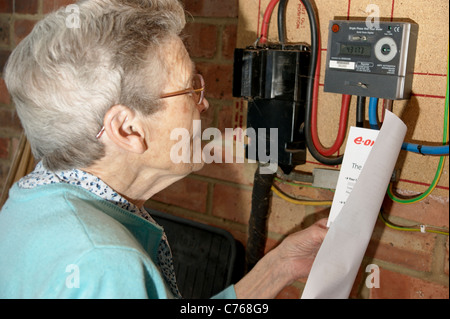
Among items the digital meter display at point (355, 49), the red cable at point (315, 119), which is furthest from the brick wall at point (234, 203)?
the digital meter display at point (355, 49)

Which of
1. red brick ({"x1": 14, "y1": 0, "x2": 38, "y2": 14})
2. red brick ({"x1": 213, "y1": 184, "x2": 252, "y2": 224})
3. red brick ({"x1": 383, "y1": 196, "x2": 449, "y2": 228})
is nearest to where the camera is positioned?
red brick ({"x1": 383, "y1": 196, "x2": 449, "y2": 228})

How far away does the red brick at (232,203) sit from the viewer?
1326 millimetres

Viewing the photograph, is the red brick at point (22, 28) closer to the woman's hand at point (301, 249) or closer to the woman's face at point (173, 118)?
the woman's face at point (173, 118)

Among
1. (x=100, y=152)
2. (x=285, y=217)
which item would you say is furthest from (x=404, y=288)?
(x=100, y=152)

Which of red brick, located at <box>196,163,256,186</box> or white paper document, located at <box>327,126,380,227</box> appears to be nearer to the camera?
white paper document, located at <box>327,126,380,227</box>

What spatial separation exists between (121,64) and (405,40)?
1.72 ft

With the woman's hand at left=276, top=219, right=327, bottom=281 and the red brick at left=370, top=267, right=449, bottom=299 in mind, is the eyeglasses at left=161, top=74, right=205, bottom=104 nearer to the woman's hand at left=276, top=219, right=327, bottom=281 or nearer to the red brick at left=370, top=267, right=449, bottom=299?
the woman's hand at left=276, top=219, right=327, bottom=281

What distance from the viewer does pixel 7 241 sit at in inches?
30.3

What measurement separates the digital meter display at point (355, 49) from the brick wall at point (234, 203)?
0.31 m

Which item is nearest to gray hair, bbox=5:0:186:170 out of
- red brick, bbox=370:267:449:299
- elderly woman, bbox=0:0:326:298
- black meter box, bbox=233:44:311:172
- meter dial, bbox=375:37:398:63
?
elderly woman, bbox=0:0:326:298

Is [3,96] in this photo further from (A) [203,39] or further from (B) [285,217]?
(B) [285,217]

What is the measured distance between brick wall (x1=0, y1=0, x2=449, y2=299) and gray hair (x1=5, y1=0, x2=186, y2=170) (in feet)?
0.50

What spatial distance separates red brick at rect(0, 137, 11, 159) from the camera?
176 cm
